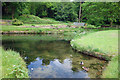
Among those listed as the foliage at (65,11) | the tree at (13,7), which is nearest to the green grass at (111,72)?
the tree at (13,7)

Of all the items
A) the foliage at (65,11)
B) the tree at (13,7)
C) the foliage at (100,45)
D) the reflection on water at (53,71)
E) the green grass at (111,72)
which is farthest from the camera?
the foliage at (65,11)

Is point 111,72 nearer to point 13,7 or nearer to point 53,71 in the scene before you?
point 53,71

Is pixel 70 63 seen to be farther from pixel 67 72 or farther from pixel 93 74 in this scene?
pixel 93 74

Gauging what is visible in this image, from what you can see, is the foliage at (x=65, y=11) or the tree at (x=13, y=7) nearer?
the tree at (x=13, y=7)

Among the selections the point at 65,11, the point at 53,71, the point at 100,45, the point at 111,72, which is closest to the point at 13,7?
the point at 65,11

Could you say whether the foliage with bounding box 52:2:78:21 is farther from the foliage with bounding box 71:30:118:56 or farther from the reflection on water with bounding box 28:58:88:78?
the reflection on water with bounding box 28:58:88:78

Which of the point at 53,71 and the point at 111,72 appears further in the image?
the point at 53,71

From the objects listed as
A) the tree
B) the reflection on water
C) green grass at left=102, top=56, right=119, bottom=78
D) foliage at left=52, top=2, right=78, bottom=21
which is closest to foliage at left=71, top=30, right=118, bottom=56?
green grass at left=102, top=56, right=119, bottom=78

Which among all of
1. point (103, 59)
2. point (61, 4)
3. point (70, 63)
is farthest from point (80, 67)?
point (61, 4)

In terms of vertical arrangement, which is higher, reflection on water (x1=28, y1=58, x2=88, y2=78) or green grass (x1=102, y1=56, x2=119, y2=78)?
green grass (x1=102, y1=56, x2=119, y2=78)

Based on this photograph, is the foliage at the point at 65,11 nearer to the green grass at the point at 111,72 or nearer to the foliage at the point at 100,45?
the foliage at the point at 100,45

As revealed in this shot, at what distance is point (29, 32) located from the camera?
27.2 m

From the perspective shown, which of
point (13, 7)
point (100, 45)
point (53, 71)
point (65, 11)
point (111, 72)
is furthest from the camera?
point (65, 11)

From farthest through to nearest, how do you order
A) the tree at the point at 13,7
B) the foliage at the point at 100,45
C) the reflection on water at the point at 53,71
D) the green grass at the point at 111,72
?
1. the tree at the point at 13,7
2. the foliage at the point at 100,45
3. the reflection on water at the point at 53,71
4. the green grass at the point at 111,72
